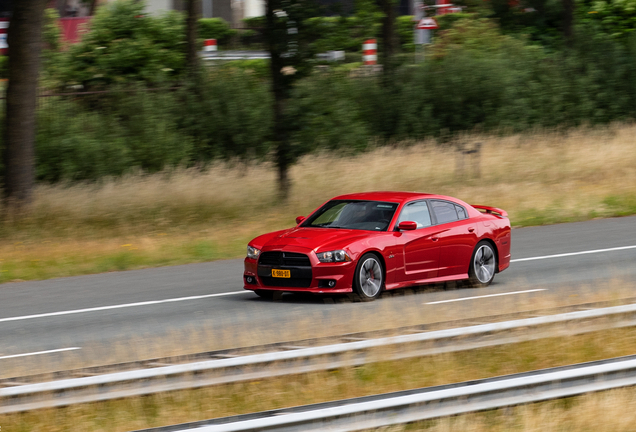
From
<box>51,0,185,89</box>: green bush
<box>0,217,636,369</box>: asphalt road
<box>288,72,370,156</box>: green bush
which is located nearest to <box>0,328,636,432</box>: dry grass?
<box>0,217,636,369</box>: asphalt road

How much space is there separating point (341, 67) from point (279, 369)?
27.4m

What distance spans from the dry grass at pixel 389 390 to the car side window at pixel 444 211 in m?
3.99

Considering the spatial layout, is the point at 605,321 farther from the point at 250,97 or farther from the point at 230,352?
the point at 250,97

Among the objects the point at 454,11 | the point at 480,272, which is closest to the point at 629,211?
the point at 480,272

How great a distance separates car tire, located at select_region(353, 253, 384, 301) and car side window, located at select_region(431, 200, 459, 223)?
1404mm

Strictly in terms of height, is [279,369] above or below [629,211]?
above

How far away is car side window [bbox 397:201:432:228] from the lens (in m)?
12.2

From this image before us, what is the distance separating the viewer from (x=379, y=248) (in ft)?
37.8

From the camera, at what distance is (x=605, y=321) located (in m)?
8.86

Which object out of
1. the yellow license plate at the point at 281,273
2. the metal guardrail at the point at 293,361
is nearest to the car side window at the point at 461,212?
the yellow license plate at the point at 281,273

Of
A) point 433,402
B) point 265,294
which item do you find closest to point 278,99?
point 265,294

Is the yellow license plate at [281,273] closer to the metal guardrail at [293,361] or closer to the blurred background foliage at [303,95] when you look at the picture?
the metal guardrail at [293,361]

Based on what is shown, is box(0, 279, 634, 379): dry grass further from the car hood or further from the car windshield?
Answer: the car windshield

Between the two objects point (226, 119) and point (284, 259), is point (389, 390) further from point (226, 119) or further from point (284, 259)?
point (226, 119)
